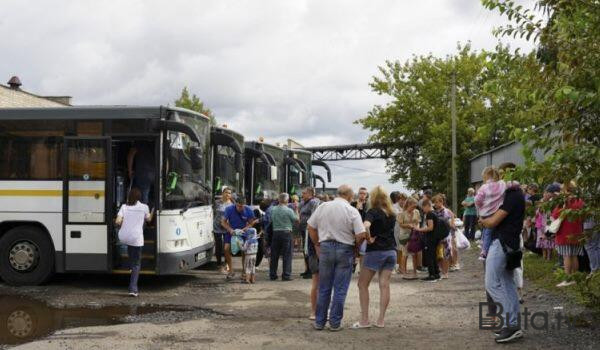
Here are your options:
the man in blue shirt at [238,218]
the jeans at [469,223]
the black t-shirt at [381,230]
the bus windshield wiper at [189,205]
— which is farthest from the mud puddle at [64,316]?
the jeans at [469,223]

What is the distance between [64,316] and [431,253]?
24.2ft

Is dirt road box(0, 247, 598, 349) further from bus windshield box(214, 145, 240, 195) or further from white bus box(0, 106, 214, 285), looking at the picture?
bus windshield box(214, 145, 240, 195)

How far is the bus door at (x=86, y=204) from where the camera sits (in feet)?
39.2

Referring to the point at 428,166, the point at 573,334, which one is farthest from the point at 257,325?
the point at 428,166

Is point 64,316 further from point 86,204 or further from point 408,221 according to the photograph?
point 408,221

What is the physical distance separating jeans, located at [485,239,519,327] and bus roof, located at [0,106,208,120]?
A: 255 inches

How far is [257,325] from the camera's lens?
9.06 m

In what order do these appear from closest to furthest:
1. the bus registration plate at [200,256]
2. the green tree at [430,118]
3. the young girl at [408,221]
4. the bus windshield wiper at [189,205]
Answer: the bus windshield wiper at [189,205] → the bus registration plate at [200,256] → the young girl at [408,221] → the green tree at [430,118]

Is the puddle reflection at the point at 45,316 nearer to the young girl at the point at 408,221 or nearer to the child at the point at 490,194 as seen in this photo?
the child at the point at 490,194

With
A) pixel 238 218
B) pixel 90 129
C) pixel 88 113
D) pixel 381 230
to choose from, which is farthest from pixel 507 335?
pixel 88 113

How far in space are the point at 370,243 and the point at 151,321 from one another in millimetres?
3161

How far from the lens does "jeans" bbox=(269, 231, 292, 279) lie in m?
13.9

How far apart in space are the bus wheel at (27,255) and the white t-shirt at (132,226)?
180 centimetres

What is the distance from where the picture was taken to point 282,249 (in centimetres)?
1402
